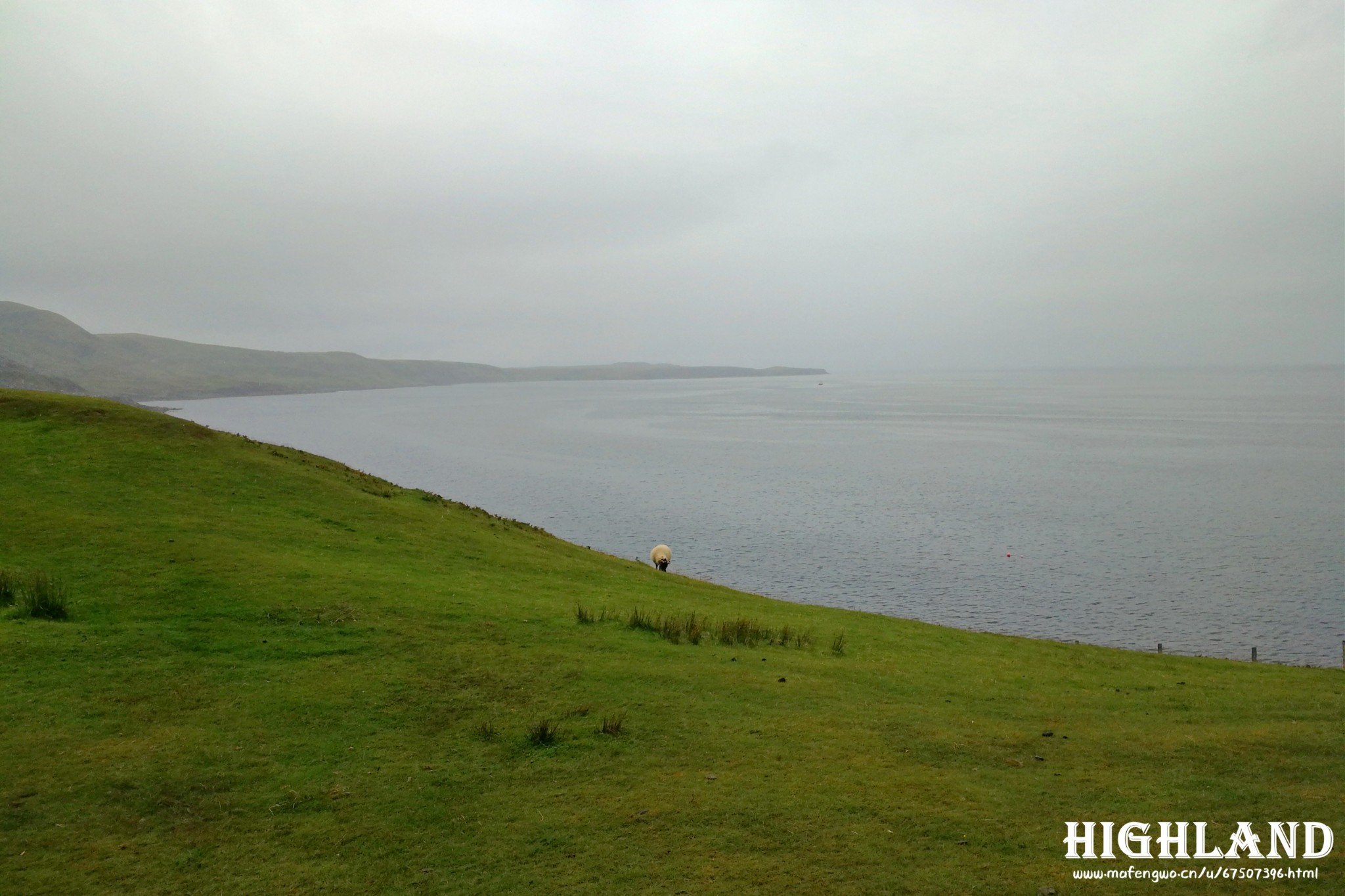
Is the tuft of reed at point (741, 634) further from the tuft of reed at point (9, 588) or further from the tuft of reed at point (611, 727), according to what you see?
the tuft of reed at point (9, 588)

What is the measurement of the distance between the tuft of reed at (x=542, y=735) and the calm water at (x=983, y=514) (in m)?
30.8

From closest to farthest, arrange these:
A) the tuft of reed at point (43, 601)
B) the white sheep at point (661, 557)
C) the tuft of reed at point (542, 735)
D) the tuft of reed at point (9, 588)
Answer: the tuft of reed at point (542, 735) < the tuft of reed at point (43, 601) < the tuft of reed at point (9, 588) < the white sheep at point (661, 557)

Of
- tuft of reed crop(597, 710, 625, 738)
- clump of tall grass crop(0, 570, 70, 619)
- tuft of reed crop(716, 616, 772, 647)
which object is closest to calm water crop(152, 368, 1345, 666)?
tuft of reed crop(716, 616, 772, 647)

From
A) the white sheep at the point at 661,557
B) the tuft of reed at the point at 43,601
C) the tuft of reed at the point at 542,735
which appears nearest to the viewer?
the tuft of reed at the point at 542,735

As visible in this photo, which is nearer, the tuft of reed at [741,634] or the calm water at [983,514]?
the tuft of reed at [741,634]

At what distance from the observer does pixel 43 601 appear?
1474 cm

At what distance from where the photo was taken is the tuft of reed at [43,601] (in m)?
14.6

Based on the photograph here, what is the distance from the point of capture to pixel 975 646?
874 inches

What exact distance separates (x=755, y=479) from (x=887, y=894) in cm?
7976

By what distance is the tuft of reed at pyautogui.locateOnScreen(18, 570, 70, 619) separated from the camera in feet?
47.9

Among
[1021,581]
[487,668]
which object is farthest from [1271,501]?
[487,668]

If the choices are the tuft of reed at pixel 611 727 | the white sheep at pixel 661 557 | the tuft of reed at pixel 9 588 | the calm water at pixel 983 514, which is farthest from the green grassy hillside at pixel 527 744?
the calm water at pixel 983 514

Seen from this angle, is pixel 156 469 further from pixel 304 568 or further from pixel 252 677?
pixel 252 677

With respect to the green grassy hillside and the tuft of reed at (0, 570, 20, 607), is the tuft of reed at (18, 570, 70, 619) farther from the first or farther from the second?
the green grassy hillside
